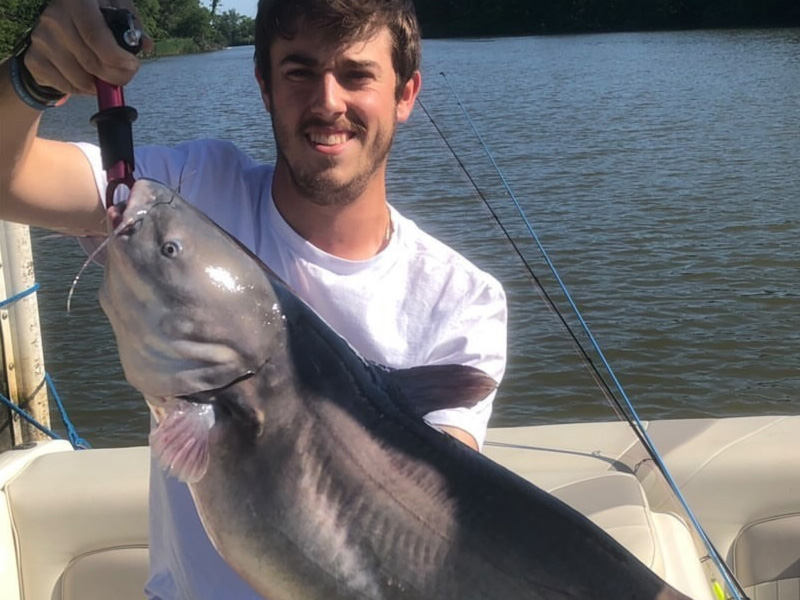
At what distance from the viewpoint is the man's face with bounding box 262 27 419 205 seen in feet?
6.69

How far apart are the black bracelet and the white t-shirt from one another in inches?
12.7

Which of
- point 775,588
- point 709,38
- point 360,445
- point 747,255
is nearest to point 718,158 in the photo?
point 747,255

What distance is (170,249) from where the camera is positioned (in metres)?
1.62

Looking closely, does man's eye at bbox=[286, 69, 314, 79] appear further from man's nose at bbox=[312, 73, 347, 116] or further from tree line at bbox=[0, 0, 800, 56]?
tree line at bbox=[0, 0, 800, 56]

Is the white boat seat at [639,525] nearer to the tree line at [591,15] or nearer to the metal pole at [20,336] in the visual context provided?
the metal pole at [20,336]

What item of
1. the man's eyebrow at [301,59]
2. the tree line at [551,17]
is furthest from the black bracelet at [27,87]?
the tree line at [551,17]

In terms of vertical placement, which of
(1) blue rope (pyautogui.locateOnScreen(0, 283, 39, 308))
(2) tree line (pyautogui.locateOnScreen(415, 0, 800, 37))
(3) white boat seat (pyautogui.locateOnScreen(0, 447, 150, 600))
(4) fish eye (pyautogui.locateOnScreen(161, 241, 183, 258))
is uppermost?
(2) tree line (pyautogui.locateOnScreen(415, 0, 800, 37))

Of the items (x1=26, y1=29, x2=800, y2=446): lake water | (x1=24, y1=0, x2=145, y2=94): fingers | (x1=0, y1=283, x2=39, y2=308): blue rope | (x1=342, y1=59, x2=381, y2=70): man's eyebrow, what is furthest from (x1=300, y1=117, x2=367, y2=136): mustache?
(x1=26, y1=29, x2=800, y2=446): lake water

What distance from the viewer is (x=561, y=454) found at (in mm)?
3584

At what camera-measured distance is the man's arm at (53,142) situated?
1.60 metres

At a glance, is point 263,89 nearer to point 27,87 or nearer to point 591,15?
point 27,87

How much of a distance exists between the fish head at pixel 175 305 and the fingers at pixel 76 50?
→ 20cm

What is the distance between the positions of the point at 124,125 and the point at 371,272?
27.0 inches

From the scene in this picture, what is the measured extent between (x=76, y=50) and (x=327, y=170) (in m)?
0.64
